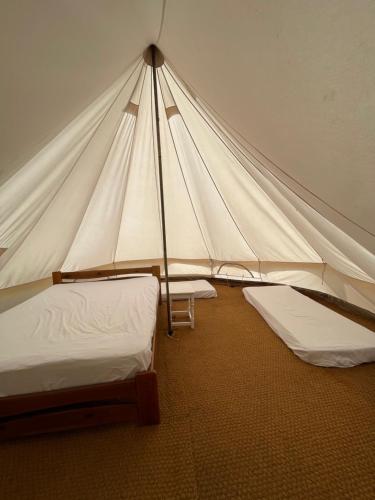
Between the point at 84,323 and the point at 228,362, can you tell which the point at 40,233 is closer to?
the point at 84,323

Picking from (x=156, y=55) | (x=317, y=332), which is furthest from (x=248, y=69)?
(x=317, y=332)

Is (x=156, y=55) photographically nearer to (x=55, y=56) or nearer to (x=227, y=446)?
(x=55, y=56)

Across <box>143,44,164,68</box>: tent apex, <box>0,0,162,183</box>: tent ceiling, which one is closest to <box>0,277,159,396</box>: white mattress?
<box>0,0,162,183</box>: tent ceiling

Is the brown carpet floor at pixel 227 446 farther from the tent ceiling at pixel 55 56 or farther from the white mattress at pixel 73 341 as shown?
the tent ceiling at pixel 55 56

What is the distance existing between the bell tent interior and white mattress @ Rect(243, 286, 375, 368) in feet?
0.06

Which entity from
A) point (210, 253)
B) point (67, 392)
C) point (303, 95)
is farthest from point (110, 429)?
point (210, 253)

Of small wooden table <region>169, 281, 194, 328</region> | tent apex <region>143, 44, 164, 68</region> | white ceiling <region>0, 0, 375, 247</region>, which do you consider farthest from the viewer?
small wooden table <region>169, 281, 194, 328</region>

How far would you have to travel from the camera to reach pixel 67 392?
1203mm

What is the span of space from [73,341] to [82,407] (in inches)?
16.9

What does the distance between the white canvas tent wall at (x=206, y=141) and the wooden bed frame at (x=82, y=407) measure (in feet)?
4.93

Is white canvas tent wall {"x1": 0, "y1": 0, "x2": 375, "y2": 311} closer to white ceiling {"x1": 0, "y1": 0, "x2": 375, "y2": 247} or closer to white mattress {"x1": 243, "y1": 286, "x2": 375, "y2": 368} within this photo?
white ceiling {"x1": 0, "y1": 0, "x2": 375, "y2": 247}

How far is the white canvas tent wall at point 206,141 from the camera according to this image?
0.80 m

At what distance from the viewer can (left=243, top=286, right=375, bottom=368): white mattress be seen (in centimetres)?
179

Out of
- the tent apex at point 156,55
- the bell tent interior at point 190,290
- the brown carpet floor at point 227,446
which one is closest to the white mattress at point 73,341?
the bell tent interior at point 190,290
